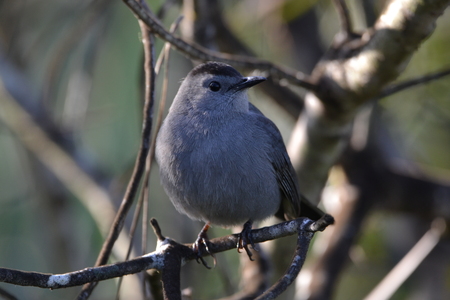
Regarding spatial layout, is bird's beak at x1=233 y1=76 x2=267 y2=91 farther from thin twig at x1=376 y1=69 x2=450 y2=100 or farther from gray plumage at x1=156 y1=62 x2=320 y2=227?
thin twig at x1=376 y1=69 x2=450 y2=100

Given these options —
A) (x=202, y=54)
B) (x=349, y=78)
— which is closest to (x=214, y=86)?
(x=202, y=54)

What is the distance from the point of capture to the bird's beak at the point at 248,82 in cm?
366

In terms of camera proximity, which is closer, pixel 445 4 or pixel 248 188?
pixel 445 4

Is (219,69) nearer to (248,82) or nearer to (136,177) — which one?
(248,82)

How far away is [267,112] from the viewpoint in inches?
279

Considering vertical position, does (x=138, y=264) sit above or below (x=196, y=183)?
below

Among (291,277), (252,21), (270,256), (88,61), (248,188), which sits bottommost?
(291,277)

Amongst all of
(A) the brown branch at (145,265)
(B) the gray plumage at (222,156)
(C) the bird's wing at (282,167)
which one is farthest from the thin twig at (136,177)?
(C) the bird's wing at (282,167)

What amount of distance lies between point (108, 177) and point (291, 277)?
3.65 m

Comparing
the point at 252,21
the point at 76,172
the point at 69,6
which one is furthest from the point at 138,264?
the point at 69,6

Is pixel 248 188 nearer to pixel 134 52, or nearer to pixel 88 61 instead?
pixel 88 61

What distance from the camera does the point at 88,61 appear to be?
553cm

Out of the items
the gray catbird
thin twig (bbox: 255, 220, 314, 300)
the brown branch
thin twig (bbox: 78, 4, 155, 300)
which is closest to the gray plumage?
the gray catbird

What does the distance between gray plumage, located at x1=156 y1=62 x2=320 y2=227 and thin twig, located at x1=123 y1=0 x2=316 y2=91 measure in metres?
0.13
